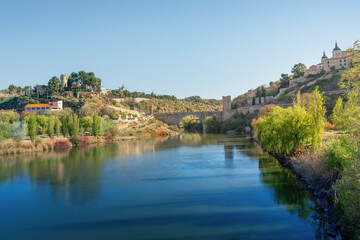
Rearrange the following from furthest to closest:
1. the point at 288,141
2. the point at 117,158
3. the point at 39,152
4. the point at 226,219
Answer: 1. the point at 39,152
2. the point at 117,158
3. the point at 288,141
4. the point at 226,219

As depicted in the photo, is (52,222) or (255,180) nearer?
(52,222)

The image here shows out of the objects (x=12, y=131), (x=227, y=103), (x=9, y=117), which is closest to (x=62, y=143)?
(x=12, y=131)

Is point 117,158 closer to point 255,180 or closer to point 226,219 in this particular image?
point 255,180

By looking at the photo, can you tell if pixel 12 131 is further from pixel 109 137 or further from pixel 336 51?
pixel 336 51

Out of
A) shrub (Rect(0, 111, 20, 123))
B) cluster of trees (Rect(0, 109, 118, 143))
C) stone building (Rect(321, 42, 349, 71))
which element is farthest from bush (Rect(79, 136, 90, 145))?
stone building (Rect(321, 42, 349, 71))

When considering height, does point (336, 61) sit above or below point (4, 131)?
above

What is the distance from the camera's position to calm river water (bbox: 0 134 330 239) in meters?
9.93

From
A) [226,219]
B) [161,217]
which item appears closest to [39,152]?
[161,217]

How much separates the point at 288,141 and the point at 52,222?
46.7ft

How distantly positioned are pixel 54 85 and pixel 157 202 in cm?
6579

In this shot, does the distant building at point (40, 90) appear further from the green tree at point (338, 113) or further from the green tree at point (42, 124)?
the green tree at point (338, 113)

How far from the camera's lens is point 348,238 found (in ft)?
29.0

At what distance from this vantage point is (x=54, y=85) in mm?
69812

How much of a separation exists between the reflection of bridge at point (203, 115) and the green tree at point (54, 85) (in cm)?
2589
